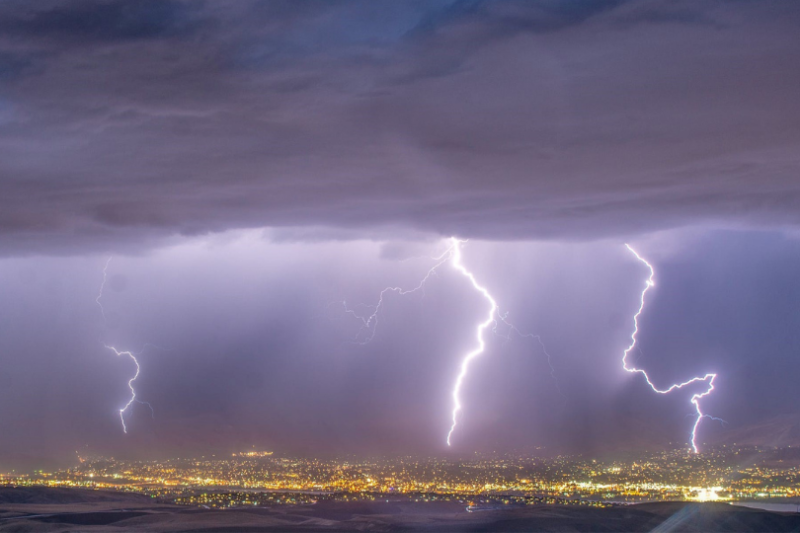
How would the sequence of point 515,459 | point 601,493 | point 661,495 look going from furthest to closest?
point 515,459, point 601,493, point 661,495

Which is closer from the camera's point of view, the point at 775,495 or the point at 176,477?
the point at 775,495

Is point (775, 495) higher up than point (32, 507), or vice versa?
point (32, 507)

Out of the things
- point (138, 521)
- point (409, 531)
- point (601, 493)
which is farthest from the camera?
point (601, 493)

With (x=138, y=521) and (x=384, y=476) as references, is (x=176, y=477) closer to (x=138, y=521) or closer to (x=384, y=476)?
(x=384, y=476)

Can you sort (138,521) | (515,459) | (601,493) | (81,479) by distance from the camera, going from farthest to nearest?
(515,459) < (81,479) < (601,493) < (138,521)

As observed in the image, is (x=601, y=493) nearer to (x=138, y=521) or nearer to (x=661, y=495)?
(x=661, y=495)

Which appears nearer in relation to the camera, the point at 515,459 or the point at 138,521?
the point at 138,521

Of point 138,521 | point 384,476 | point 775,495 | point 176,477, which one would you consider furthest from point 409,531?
point 176,477

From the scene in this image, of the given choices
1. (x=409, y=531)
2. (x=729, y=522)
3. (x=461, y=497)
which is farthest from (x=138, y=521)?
(x=729, y=522)

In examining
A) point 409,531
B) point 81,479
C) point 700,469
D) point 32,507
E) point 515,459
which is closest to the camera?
point 409,531
